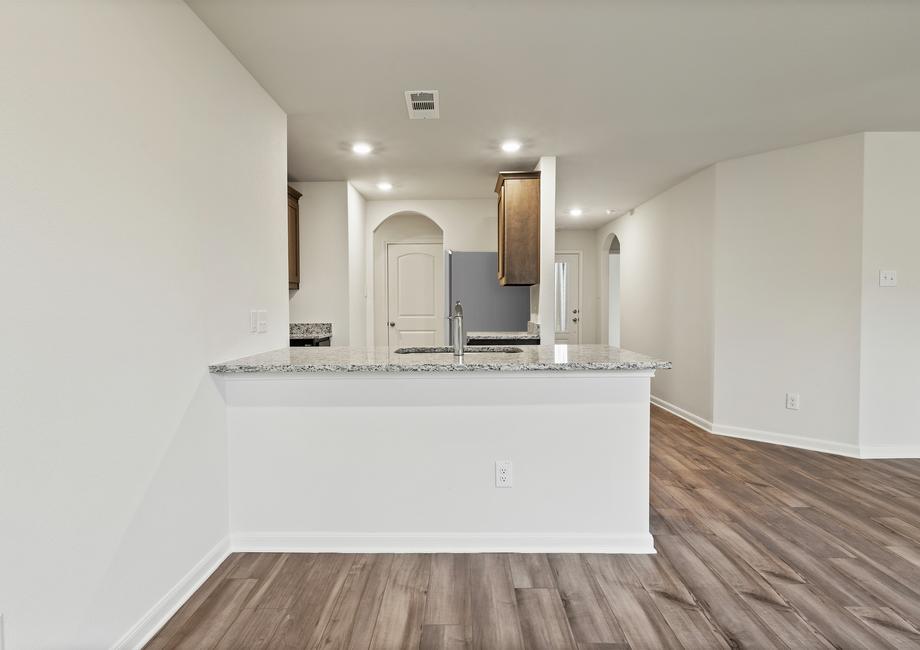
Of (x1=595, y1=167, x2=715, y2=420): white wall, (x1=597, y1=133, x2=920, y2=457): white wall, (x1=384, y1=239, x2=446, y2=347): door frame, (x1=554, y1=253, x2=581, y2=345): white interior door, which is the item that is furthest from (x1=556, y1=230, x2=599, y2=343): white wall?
(x1=597, y1=133, x2=920, y2=457): white wall

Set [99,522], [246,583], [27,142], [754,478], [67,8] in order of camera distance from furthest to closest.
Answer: [754,478]
[246,583]
[99,522]
[67,8]
[27,142]

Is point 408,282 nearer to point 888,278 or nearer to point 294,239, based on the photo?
point 294,239

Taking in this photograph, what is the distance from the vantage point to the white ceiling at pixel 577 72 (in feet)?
6.54

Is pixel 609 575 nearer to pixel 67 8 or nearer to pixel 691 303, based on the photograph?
pixel 67 8

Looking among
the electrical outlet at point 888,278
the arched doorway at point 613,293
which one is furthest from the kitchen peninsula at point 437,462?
the arched doorway at point 613,293

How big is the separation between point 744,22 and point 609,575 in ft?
8.05

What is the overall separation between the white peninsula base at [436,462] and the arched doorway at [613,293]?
540cm

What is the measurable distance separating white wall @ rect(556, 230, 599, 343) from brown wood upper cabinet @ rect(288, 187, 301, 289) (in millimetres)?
4429

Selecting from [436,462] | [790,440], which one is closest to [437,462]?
[436,462]

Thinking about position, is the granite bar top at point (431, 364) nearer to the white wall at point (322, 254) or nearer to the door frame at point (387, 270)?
the white wall at point (322, 254)

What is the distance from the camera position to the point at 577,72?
2.47 metres

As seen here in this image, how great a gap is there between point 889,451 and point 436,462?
366cm

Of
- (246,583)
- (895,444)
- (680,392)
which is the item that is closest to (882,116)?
(895,444)

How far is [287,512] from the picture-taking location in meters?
2.24
